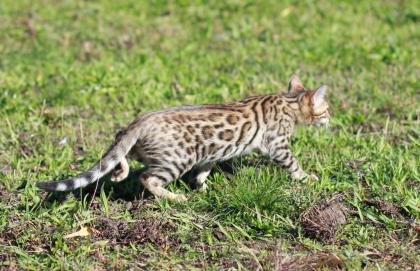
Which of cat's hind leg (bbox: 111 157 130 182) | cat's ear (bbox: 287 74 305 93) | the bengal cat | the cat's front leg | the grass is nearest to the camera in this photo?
the grass

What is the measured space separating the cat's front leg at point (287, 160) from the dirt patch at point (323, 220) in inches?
32.6

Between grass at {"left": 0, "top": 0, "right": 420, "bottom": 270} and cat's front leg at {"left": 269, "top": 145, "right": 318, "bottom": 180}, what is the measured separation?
13cm

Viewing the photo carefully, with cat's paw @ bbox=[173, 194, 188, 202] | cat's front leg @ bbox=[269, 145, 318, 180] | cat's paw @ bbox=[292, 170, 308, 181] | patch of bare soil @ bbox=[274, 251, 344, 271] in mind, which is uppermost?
cat's front leg @ bbox=[269, 145, 318, 180]

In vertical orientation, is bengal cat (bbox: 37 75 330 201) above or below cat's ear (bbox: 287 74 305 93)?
below

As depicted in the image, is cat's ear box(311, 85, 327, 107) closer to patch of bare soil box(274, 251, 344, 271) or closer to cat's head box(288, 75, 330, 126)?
cat's head box(288, 75, 330, 126)

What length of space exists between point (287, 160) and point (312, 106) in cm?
86

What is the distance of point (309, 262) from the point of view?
5.89 meters

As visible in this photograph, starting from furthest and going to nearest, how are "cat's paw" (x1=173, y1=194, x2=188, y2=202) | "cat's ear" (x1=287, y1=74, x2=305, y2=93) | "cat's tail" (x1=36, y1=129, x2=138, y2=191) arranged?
"cat's ear" (x1=287, y1=74, x2=305, y2=93) < "cat's paw" (x1=173, y1=194, x2=188, y2=202) < "cat's tail" (x1=36, y1=129, x2=138, y2=191)

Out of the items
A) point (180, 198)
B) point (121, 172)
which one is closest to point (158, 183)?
point (180, 198)

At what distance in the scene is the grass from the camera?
629cm

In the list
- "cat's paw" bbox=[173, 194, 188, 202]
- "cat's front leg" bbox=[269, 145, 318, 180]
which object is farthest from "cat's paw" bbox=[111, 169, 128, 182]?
"cat's front leg" bbox=[269, 145, 318, 180]

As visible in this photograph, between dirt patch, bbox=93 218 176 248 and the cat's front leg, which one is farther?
the cat's front leg

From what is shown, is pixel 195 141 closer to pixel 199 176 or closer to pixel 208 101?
pixel 199 176

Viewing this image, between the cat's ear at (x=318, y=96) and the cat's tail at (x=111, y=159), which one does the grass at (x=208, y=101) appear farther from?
the cat's ear at (x=318, y=96)
